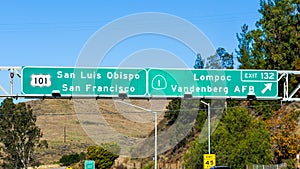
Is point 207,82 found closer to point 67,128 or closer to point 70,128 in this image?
point 67,128

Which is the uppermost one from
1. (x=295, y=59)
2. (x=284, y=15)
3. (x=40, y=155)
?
(x=284, y=15)

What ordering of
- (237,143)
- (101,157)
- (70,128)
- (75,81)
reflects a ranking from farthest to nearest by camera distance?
(70,128)
(101,157)
(237,143)
(75,81)

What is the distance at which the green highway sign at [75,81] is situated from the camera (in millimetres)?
34250

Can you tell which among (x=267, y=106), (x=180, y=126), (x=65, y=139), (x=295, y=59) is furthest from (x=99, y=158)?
(x=65, y=139)

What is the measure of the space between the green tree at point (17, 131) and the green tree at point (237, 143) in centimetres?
3288

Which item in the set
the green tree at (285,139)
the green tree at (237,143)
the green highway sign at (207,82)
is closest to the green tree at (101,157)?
the green tree at (237,143)

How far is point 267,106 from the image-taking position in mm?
78562

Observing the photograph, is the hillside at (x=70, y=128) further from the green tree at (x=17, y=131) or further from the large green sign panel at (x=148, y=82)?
the large green sign panel at (x=148, y=82)

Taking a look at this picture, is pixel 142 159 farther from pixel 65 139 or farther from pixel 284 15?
pixel 65 139

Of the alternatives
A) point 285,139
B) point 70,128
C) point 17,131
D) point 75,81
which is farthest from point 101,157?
point 70,128

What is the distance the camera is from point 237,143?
57.5m

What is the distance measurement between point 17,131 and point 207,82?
5764cm

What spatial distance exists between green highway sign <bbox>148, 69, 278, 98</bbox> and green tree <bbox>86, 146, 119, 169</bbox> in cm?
4802

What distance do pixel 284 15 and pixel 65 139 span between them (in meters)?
80.6
